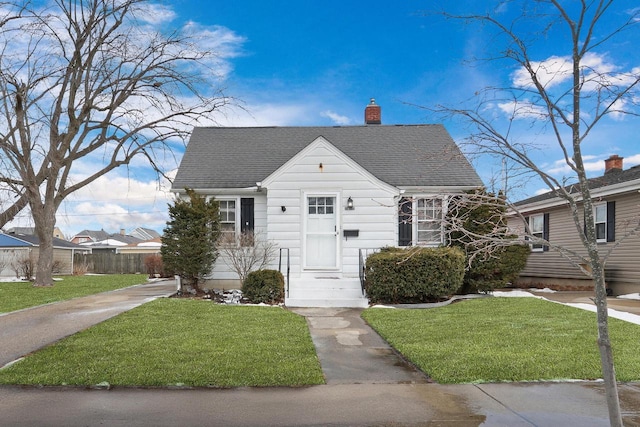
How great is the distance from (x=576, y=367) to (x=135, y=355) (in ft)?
18.9

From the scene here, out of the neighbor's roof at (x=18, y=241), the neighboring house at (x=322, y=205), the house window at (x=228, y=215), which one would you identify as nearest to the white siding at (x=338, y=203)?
the neighboring house at (x=322, y=205)

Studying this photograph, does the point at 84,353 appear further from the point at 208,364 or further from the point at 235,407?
the point at 235,407

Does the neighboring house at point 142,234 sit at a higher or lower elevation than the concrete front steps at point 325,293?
higher

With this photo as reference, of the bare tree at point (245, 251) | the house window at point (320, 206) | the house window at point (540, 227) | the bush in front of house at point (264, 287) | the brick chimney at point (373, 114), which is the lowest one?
the bush in front of house at point (264, 287)

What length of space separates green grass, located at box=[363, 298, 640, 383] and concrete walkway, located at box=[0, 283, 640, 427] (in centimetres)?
36

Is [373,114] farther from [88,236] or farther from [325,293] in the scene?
[88,236]

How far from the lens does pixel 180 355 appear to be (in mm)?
6383

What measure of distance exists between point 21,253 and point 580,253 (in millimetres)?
33218

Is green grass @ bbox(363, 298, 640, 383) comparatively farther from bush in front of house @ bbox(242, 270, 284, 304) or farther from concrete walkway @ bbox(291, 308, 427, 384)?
bush in front of house @ bbox(242, 270, 284, 304)

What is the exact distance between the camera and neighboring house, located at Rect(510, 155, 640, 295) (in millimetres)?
14445

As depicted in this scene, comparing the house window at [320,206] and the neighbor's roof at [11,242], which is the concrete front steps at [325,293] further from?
the neighbor's roof at [11,242]

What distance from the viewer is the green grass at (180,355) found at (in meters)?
5.41

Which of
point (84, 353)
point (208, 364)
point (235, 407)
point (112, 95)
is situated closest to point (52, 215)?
point (112, 95)

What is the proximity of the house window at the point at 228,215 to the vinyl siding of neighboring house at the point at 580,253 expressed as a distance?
907 cm
